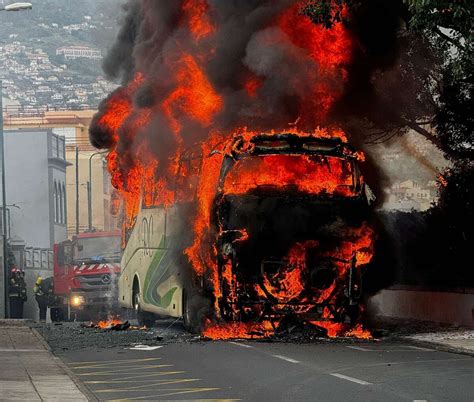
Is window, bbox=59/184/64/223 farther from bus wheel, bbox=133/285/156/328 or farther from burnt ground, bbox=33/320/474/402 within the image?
burnt ground, bbox=33/320/474/402

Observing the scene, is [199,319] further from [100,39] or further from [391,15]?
[100,39]

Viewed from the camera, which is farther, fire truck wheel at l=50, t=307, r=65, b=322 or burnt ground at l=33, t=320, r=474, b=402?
fire truck wheel at l=50, t=307, r=65, b=322

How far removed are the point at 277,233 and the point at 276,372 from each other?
5355 mm

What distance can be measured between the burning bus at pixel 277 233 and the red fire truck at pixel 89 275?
1620 cm

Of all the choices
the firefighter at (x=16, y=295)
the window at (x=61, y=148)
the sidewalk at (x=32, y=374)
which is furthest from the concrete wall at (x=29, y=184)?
the sidewalk at (x=32, y=374)

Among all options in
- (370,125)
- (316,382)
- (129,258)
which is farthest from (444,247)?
(316,382)

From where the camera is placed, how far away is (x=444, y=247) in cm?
2767

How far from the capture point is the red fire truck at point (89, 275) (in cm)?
3709

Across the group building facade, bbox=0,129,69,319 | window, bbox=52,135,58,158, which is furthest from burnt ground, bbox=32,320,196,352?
window, bbox=52,135,58,158

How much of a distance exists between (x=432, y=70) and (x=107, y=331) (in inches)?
427

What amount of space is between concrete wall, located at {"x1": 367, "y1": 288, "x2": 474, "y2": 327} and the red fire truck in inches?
406

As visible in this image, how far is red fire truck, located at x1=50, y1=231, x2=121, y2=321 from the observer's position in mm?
37094

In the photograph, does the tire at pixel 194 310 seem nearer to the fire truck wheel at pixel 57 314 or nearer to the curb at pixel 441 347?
the curb at pixel 441 347

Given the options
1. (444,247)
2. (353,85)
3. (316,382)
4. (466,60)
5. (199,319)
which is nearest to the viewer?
(316,382)
